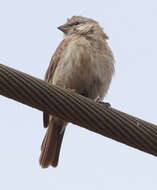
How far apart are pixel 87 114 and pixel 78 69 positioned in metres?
2.36

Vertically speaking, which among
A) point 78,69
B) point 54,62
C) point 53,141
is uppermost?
point 54,62

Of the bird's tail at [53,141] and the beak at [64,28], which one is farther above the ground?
the beak at [64,28]

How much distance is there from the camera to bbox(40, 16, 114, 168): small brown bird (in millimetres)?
Result: 6340

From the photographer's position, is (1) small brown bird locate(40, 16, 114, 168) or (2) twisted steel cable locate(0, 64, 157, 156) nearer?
(2) twisted steel cable locate(0, 64, 157, 156)

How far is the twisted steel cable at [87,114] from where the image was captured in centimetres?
391

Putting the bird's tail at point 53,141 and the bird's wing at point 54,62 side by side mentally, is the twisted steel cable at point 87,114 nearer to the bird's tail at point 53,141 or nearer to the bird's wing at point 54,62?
the bird's wing at point 54,62

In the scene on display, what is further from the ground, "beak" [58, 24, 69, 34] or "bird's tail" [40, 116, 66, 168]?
"beak" [58, 24, 69, 34]

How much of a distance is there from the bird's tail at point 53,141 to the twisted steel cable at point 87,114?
296 centimetres

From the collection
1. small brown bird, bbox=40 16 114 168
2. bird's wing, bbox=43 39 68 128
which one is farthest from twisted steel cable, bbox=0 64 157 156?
bird's wing, bbox=43 39 68 128

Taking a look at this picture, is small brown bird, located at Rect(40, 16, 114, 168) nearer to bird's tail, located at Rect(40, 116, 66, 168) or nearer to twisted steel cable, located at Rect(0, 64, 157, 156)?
bird's tail, located at Rect(40, 116, 66, 168)

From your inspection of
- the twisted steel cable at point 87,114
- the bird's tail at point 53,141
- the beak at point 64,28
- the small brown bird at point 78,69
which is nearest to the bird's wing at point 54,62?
the small brown bird at point 78,69

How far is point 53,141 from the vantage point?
7.10 m

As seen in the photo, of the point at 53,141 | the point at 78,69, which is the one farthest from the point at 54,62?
the point at 53,141

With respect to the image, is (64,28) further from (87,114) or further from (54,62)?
(87,114)
